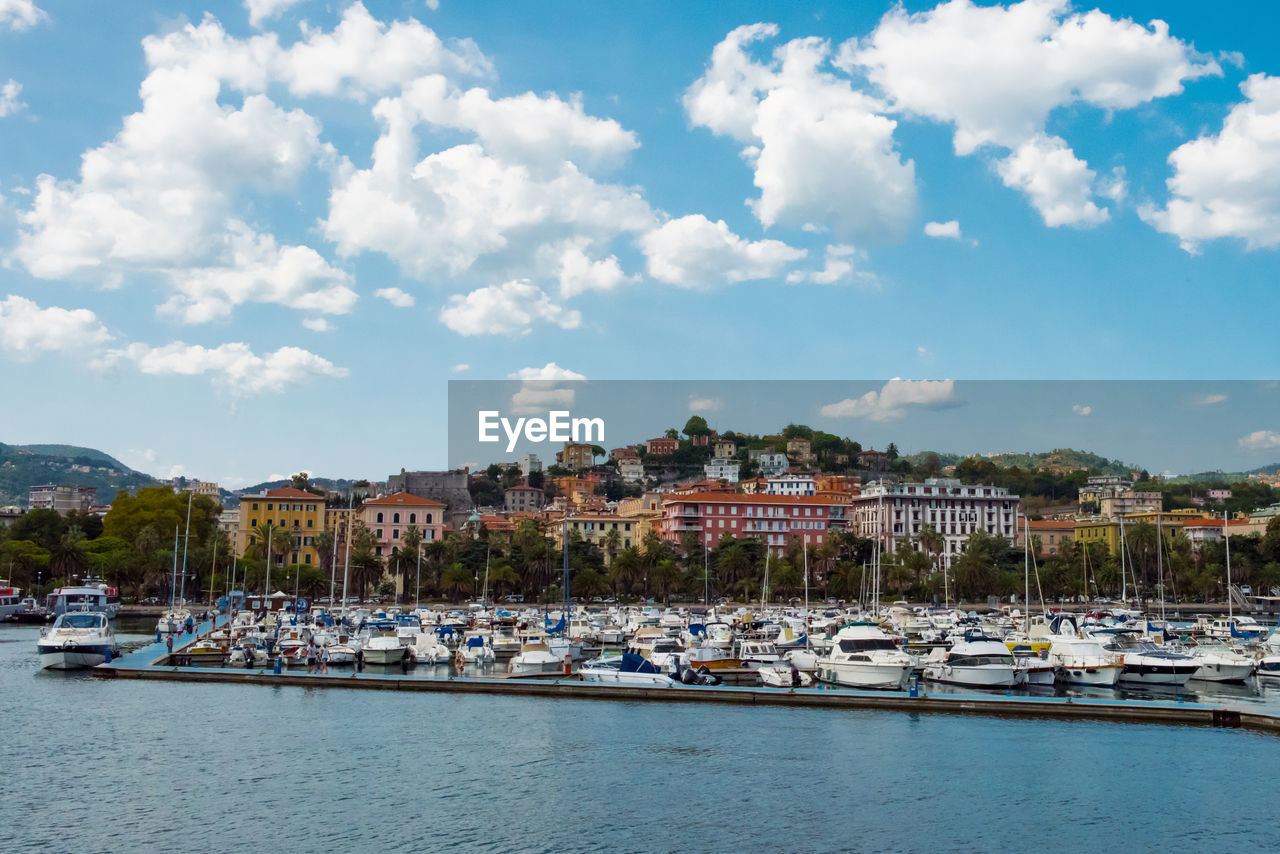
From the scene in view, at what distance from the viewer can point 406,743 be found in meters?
31.9

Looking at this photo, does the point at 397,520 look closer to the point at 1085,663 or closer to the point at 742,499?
the point at 742,499

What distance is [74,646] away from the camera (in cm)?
4672

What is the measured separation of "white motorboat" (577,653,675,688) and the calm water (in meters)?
3.17

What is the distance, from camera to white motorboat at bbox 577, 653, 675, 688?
41.5m

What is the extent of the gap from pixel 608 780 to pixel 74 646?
30379mm

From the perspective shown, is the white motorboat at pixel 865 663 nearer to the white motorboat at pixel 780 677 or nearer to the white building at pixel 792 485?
the white motorboat at pixel 780 677

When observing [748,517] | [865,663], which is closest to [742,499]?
[748,517]

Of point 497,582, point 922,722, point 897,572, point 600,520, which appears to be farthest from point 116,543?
point 922,722

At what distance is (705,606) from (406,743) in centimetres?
6704

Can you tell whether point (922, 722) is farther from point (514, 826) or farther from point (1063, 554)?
point (1063, 554)

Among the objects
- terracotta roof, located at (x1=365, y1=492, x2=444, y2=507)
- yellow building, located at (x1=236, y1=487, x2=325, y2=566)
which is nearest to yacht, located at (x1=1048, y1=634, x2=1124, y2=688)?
terracotta roof, located at (x1=365, y1=492, x2=444, y2=507)

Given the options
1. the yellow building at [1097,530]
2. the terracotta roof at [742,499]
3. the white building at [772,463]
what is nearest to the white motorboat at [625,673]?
the terracotta roof at [742,499]

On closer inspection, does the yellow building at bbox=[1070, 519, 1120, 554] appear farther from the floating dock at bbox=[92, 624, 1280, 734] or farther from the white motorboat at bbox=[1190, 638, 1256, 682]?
the floating dock at bbox=[92, 624, 1280, 734]

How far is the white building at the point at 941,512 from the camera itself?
133 m
